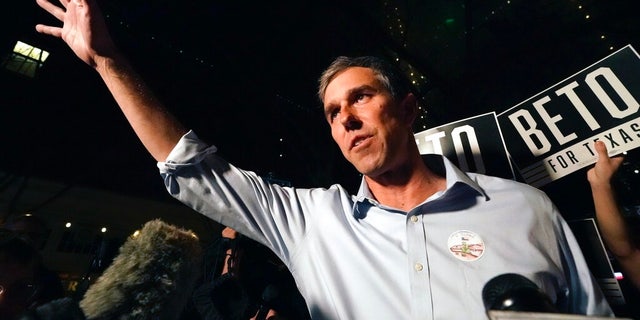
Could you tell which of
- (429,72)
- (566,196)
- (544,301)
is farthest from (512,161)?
(429,72)

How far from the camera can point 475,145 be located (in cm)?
224

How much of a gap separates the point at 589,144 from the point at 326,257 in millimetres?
1707

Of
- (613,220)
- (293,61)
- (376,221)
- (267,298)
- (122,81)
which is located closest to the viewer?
(122,81)

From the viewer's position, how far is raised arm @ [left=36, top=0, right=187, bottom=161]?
1.32m

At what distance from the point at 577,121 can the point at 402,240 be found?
1451 millimetres

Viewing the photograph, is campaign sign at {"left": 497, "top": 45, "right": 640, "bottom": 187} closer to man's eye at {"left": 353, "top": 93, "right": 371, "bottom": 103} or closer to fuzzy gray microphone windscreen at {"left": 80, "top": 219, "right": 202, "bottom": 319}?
man's eye at {"left": 353, "top": 93, "right": 371, "bottom": 103}

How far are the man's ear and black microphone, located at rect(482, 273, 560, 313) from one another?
4.55 feet

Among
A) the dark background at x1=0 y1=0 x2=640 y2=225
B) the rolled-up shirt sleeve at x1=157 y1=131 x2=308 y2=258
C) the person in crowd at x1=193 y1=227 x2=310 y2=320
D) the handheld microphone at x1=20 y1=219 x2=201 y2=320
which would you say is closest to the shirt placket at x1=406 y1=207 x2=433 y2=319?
the rolled-up shirt sleeve at x1=157 y1=131 x2=308 y2=258

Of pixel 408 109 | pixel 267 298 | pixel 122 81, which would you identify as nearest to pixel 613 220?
pixel 408 109

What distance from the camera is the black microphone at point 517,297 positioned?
503 millimetres

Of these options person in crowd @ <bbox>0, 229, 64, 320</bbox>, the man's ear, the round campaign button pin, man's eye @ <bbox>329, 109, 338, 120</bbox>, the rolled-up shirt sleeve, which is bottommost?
person in crowd @ <bbox>0, 229, 64, 320</bbox>

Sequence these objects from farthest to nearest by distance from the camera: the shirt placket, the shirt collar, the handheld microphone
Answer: the handheld microphone, the shirt collar, the shirt placket

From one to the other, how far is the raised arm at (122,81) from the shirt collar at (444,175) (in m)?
0.97

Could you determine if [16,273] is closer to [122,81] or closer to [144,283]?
[144,283]
